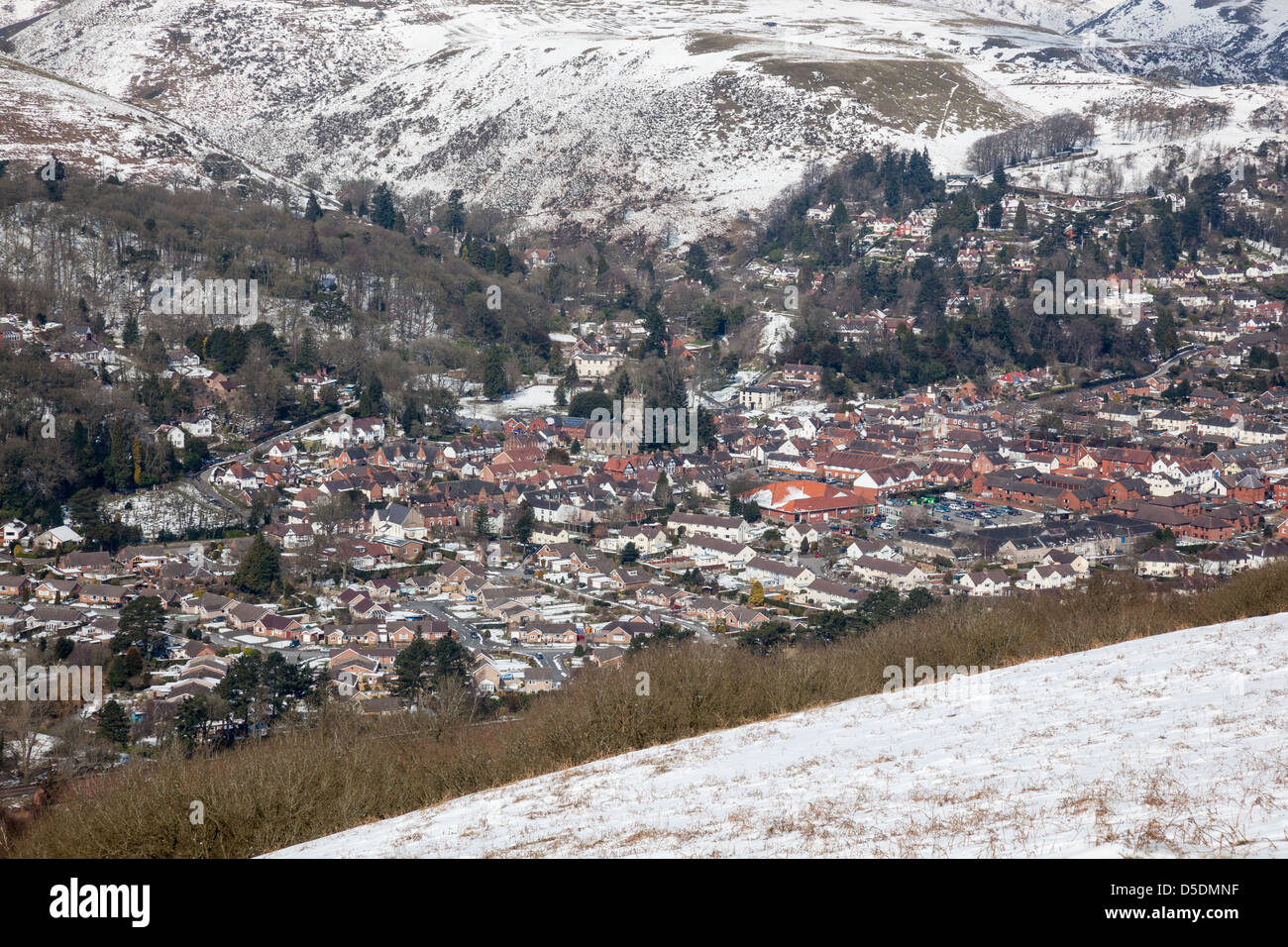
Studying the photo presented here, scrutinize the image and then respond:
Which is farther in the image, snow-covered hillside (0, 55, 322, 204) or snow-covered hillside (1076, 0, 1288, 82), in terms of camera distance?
snow-covered hillside (1076, 0, 1288, 82)

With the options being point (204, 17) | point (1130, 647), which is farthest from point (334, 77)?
point (1130, 647)

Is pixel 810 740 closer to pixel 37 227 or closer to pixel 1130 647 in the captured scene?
pixel 1130 647

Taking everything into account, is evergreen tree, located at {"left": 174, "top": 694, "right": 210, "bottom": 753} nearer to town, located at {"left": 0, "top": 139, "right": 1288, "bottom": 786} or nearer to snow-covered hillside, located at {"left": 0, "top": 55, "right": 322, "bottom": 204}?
town, located at {"left": 0, "top": 139, "right": 1288, "bottom": 786}

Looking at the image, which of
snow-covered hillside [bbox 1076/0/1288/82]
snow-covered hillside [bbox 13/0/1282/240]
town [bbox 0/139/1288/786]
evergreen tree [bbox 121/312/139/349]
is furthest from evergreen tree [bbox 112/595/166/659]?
snow-covered hillside [bbox 1076/0/1288/82]

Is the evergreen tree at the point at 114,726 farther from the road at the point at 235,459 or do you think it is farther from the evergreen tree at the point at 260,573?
the road at the point at 235,459

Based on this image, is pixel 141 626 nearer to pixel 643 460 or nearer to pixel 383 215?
pixel 643 460

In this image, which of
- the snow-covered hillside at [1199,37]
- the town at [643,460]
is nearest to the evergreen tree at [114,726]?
the town at [643,460]
